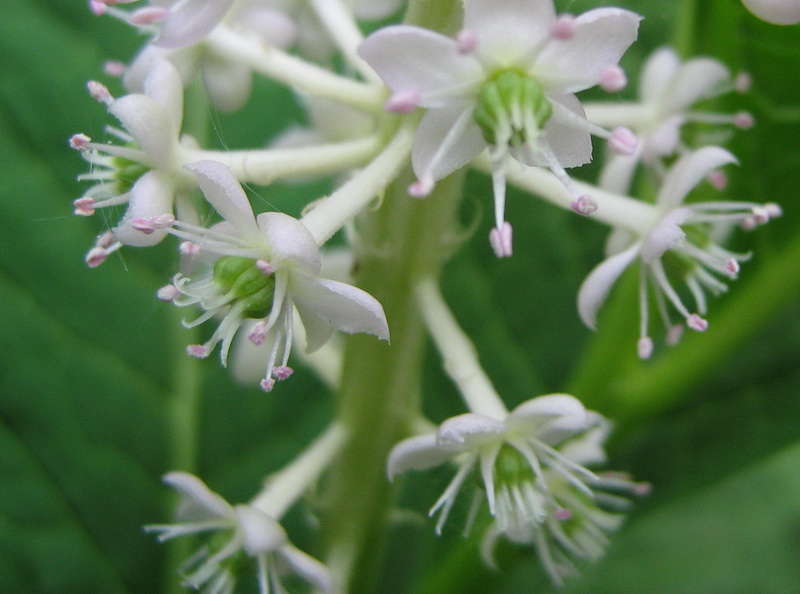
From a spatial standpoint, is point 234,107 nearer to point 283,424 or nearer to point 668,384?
point 283,424

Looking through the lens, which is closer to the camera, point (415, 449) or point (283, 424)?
point (415, 449)

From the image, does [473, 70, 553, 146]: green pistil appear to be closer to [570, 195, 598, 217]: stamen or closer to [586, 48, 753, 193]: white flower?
[570, 195, 598, 217]: stamen

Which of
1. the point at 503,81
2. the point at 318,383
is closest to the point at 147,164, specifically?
the point at 503,81

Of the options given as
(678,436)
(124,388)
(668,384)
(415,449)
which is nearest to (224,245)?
(415,449)

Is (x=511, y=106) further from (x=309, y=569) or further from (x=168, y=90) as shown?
(x=309, y=569)

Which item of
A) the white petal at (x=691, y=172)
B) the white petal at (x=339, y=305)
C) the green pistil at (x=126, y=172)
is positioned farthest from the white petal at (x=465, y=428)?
the green pistil at (x=126, y=172)

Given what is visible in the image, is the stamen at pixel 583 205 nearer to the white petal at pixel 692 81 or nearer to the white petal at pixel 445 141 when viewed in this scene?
the white petal at pixel 445 141
